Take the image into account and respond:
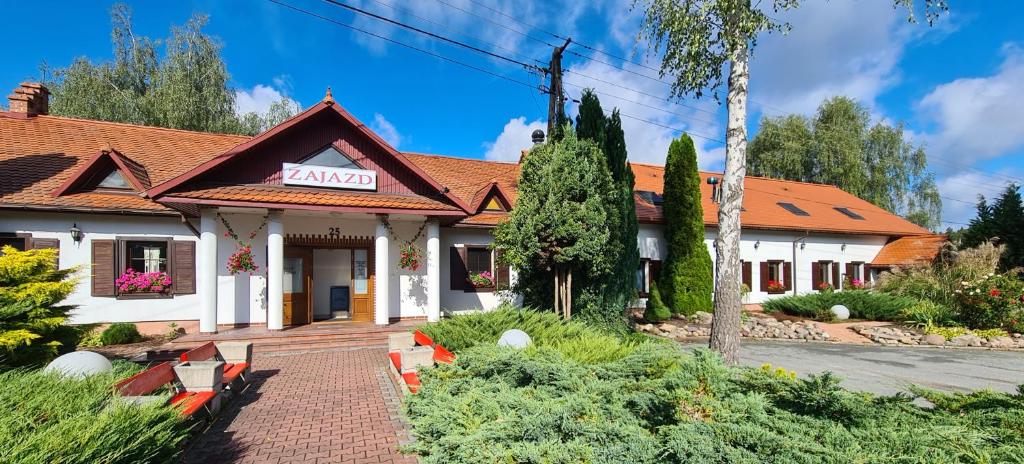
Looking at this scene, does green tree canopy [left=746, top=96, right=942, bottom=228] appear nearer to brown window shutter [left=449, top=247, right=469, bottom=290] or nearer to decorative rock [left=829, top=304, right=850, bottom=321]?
decorative rock [left=829, top=304, right=850, bottom=321]

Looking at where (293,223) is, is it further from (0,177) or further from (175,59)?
(175,59)

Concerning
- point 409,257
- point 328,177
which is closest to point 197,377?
point 328,177

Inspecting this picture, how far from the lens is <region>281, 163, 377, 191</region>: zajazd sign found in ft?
40.5

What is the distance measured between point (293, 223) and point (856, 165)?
105ft

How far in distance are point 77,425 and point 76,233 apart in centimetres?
1169

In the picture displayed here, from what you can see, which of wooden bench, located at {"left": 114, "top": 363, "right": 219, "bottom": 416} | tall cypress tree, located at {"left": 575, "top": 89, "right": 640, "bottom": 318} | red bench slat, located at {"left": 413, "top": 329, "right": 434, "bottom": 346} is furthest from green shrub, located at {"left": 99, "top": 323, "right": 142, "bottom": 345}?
tall cypress tree, located at {"left": 575, "top": 89, "right": 640, "bottom": 318}

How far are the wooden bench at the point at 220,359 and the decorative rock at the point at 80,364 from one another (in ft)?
2.57

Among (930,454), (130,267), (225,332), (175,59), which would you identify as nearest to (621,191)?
(930,454)

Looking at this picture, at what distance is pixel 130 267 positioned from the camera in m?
12.6

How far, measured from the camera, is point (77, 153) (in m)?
14.0

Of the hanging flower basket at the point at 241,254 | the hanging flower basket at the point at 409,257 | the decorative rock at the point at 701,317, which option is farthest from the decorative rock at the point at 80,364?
the decorative rock at the point at 701,317

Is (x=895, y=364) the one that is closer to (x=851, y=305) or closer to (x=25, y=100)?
(x=851, y=305)

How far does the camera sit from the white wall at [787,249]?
59.7 ft

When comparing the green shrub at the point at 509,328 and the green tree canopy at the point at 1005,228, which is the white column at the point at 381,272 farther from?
the green tree canopy at the point at 1005,228
